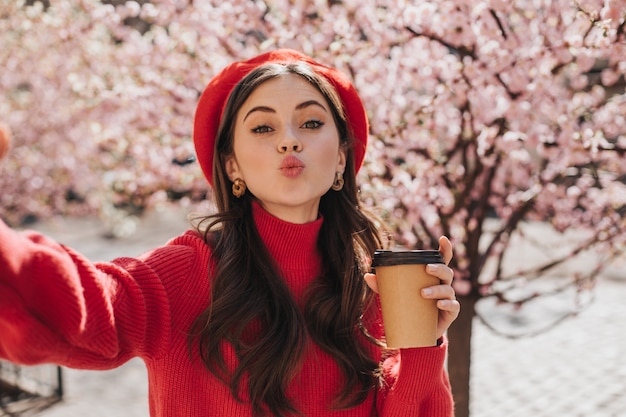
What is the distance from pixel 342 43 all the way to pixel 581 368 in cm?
551

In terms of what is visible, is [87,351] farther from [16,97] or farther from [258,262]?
[16,97]

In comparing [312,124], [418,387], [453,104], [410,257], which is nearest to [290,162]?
[312,124]

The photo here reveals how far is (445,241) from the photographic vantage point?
1.70 metres

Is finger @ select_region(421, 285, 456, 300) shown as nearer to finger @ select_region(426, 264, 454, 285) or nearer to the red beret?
finger @ select_region(426, 264, 454, 285)

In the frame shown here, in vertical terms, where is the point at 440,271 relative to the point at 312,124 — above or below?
below

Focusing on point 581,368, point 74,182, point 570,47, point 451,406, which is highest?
point 570,47

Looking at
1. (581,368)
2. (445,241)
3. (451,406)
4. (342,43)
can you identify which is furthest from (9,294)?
(581,368)

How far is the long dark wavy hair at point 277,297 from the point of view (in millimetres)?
1712

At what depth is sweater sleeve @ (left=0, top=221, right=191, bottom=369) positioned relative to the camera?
3.88 feet

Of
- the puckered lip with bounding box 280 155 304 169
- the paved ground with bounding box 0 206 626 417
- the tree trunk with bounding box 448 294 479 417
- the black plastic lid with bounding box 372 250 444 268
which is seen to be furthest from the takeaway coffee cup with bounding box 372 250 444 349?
the paved ground with bounding box 0 206 626 417

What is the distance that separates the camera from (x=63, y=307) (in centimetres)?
124

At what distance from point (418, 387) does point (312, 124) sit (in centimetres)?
77

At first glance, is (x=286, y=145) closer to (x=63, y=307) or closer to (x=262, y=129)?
(x=262, y=129)

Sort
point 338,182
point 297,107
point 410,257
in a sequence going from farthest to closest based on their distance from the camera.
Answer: point 338,182 → point 297,107 → point 410,257
